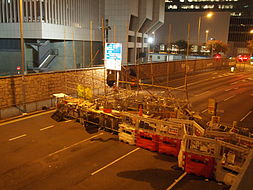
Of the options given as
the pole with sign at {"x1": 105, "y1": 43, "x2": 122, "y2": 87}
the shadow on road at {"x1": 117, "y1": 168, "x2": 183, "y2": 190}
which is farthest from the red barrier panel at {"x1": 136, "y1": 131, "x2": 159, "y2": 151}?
the pole with sign at {"x1": 105, "y1": 43, "x2": 122, "y2": 87}

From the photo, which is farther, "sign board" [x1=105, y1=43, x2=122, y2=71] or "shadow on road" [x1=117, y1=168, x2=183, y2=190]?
"sign board" [x1=105, y1=43, x2=122, y2=71]

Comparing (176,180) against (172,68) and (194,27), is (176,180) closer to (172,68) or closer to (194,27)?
(172,68)

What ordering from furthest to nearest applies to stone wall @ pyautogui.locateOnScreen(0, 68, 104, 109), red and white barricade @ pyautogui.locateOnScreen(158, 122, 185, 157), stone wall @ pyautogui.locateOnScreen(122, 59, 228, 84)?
1. stone wall @ pyautogui.locateOnScreen(122, 59, 228, 84)
2. stone wall @ pyautogui.locateOnScreen(0, 68, 104, 109)
3. red and white barricade @ pyautogui.locateOnScreen(158, 122, 185, 157)

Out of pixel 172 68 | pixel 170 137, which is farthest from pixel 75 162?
pixel 172 68

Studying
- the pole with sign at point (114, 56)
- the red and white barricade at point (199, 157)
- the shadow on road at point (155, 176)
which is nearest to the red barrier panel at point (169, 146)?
the red and white barricade at point (199, 157)

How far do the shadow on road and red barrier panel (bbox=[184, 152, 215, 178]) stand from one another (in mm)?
460

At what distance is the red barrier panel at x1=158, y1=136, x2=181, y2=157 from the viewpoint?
→ 1024 centimetres

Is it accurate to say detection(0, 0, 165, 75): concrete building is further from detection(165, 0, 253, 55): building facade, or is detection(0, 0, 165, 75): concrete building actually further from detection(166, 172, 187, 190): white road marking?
detection(165, 0, 253, 55): building facade

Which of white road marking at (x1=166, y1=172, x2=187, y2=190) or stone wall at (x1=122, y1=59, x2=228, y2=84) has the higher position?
stone wall at (x1=122, y1=59, x2=228, y2=84)

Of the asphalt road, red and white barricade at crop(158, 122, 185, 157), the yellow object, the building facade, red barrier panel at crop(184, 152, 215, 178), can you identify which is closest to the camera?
the asphalt road

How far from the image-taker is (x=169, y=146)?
34.1 feet

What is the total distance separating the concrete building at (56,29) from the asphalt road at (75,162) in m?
16.0

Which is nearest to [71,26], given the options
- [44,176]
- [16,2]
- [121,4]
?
[16,2]

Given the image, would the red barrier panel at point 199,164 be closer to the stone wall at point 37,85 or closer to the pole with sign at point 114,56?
the stone wall at point 37,85
